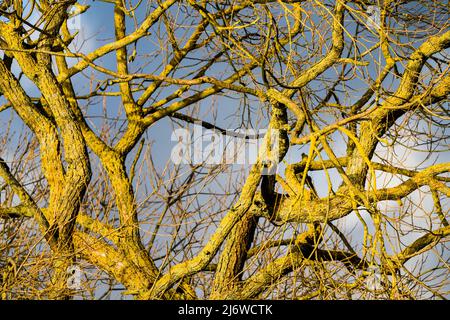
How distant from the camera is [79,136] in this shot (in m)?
7.14

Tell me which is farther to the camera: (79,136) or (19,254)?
(79,136)

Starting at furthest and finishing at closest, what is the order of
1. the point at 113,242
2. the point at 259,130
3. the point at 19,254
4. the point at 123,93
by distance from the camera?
the point at 123,93 < the point at 113,242 < the point at 259,130 < the point at 19,254

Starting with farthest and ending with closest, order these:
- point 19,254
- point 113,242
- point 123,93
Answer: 1. point 123,93
2. point 113,242
3. point 19,254

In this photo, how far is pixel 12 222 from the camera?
7.12 metres

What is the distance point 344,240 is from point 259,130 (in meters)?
1.35

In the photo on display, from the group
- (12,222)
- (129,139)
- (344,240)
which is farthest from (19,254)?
(344,240)
